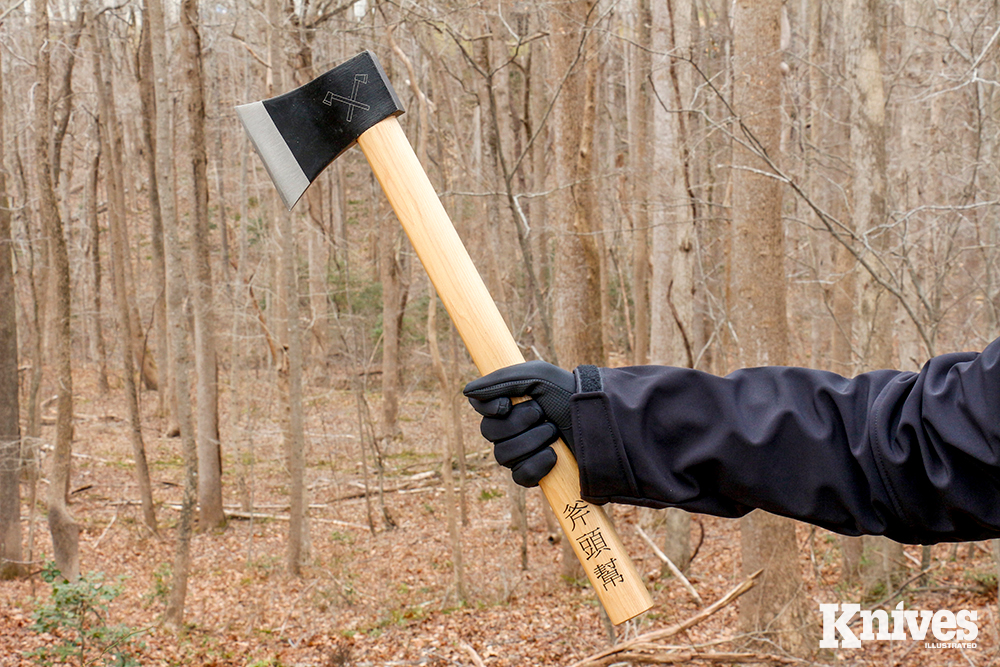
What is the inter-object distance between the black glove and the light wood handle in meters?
0.07

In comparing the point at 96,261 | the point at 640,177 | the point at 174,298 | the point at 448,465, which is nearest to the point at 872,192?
the point at 640,177

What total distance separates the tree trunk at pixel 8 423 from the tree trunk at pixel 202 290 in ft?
7.75

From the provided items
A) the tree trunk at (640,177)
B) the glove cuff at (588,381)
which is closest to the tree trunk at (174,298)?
the tree trunk at (640,177)

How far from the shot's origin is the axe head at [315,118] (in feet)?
6.66

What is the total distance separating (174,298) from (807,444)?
960 centimetres

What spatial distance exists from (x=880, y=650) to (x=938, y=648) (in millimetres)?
449

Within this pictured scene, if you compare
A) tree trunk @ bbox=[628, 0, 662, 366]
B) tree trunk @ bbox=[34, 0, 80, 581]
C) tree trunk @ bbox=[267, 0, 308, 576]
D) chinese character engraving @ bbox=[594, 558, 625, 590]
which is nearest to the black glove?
chinese character engraving @ bbox=[594, 558, 625, 590]

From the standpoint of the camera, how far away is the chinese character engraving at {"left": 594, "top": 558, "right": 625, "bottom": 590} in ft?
5.80

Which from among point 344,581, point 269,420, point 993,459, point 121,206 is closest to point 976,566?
point 344,581

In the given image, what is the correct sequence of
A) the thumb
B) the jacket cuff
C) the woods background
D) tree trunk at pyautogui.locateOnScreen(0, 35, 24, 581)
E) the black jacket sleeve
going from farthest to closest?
tree trunk at pyautogui.locateOnScreen(0, 35, 24, 581)
the woods background
the thumb
the jacket cuff
the black jacket sleeve

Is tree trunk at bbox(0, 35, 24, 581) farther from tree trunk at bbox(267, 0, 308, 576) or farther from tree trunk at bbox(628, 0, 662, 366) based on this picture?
tree trunk at bbox(628, 0, 662, 366)

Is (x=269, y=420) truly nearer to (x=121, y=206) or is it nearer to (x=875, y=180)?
(x=121, y=206)

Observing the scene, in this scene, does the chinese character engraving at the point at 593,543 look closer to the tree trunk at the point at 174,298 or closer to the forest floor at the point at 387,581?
the forest floor at the point at 387,581

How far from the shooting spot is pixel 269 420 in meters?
16.3
